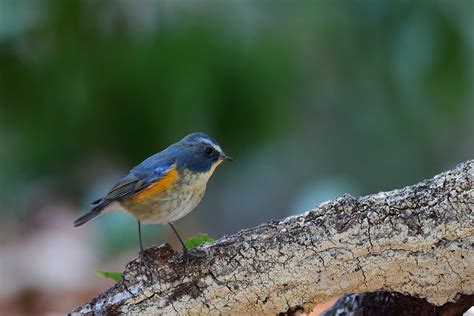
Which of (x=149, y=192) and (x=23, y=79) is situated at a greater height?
(x=23, y=79)

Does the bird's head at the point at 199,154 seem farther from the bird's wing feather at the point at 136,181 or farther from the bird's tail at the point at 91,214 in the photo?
the bird's tail at the point at 91,214

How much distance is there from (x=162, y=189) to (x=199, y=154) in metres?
0.18

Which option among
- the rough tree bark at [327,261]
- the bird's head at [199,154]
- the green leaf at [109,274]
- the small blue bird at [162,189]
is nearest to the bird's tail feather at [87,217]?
the small blue bird at [162,189]

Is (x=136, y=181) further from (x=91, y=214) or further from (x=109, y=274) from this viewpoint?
(x=109, y=274)

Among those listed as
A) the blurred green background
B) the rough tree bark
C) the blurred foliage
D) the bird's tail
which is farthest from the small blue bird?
the blurred foliage

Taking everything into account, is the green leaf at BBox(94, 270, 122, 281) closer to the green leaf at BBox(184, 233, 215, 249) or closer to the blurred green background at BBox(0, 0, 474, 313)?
the green leaf at BBox(184, 233, 215, 249)

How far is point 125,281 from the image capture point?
84.3 inches

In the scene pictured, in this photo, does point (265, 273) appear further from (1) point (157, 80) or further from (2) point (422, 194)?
(1) point (157, 80)

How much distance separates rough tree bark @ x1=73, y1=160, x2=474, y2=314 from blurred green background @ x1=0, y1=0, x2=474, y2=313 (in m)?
2.21

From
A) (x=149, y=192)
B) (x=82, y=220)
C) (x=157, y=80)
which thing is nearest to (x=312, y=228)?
(x=149, y=192)

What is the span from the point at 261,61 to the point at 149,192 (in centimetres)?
241

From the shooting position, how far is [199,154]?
273 centimetres

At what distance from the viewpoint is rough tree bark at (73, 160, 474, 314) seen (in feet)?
6.55

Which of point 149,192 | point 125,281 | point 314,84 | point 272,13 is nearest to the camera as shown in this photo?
point 125,281
